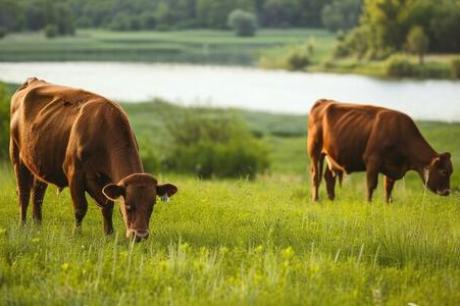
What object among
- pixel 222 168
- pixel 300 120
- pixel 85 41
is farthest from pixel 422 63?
pixel 85 41

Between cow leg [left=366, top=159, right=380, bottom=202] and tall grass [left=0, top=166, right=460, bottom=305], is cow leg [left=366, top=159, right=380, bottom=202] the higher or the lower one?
the lower one

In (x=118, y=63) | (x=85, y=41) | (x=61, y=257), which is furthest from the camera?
(x=118, y=63)

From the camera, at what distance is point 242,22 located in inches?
2402

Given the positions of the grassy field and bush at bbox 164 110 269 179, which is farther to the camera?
bush at bbox 164 110 269 179

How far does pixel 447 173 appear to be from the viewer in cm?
1295

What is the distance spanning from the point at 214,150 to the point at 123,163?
23.7 m

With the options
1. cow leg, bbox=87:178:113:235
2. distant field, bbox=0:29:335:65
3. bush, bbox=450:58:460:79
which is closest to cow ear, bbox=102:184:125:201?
cow leg, bbox=87:178:113:235

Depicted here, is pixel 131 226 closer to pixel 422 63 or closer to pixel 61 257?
pixel 61 257

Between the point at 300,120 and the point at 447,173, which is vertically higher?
the point at 447,173

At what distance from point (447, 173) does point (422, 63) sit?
3055 cm

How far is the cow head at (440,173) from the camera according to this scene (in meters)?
12.9

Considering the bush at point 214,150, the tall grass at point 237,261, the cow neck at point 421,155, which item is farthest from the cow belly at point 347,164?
the bush at point 214,150

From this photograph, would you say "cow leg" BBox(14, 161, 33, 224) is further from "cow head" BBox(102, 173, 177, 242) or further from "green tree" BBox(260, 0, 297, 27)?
"green tree" BBox(260, 0, 297, 27)

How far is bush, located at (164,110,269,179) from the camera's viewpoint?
31.2 metres
